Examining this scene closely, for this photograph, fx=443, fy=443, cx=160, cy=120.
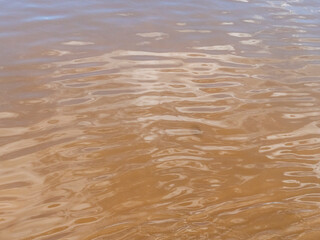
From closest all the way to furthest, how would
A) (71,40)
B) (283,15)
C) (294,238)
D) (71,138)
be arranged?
(294,238) → (71,138) → (71,40) → (283,15)

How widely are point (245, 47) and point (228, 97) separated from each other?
0.95m

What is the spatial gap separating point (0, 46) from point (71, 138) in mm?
1456

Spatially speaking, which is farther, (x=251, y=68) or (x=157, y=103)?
(x=251, y=68)

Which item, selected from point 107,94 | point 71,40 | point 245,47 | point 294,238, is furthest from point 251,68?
point 294,238

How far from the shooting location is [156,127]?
252 centimetres

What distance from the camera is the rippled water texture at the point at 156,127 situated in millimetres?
1903

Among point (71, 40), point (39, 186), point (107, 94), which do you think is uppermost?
point (71, 40)

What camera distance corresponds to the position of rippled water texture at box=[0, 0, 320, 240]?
1903 mm

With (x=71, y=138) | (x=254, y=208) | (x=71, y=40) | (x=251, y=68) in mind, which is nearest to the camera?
(x=254, y=208)

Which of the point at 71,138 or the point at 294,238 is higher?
the point at 71,138

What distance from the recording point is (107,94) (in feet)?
9.36

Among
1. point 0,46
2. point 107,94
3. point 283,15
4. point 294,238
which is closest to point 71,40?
point 0,46

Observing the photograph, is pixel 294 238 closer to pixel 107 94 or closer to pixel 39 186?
pixel 39 186

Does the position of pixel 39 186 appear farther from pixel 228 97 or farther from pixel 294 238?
pixel 228 97
